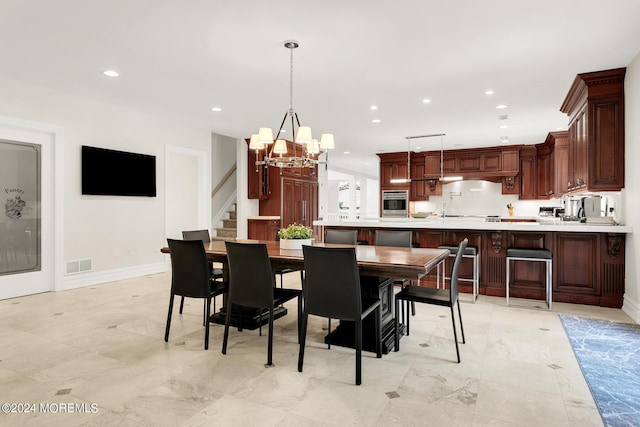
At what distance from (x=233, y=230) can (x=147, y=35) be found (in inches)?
205

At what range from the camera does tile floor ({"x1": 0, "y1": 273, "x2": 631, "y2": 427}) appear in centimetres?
203

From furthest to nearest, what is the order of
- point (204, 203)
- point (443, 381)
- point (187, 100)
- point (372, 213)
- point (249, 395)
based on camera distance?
1. point (372, 213)
2. point (204, 203)
3. point (187, 100)
4. point (443, 381)
5. point (249, 395)

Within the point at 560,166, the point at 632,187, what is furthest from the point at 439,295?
the point at 560,166

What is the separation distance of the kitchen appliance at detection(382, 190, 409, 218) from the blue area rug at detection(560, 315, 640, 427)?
5.85 m

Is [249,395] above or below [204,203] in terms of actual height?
below

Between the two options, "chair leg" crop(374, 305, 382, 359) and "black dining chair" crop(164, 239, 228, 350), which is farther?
"black dining chair" crop(164, 239, 228, 350)

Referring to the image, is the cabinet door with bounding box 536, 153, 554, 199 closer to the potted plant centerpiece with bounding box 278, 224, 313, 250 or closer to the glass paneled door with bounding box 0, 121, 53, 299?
the potted plant centerpiece with bounding box 278, 224, 313, 250

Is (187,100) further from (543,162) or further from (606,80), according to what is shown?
(543,162)

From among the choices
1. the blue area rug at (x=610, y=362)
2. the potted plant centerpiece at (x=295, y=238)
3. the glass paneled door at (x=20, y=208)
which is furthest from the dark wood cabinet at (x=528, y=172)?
the glass paneled door at (x=20, y=208)

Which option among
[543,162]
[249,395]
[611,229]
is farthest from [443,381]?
[543,162]

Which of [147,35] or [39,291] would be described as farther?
[39,291]

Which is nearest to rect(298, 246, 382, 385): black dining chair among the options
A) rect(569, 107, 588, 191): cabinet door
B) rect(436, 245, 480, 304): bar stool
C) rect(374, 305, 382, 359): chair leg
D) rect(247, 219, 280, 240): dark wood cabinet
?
rect(374, 305, 382, 359): chair leg

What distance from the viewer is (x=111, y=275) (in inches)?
218

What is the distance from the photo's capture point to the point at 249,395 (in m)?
2.24
